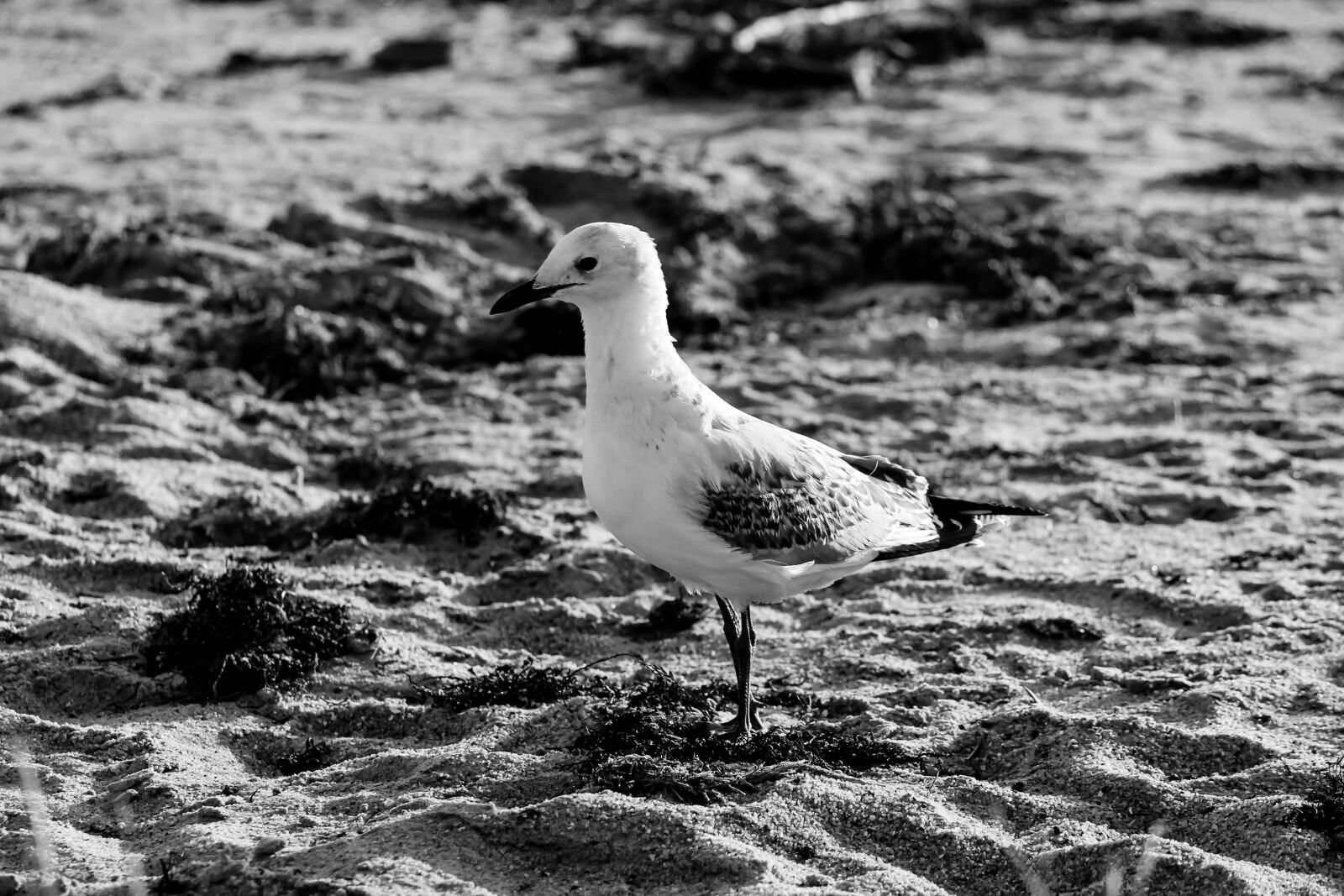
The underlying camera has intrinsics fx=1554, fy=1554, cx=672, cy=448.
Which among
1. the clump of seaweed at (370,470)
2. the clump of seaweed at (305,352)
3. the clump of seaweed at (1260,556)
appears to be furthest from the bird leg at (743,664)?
the clump of seaweed at (305,352)

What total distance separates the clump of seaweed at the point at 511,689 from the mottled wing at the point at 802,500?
752 mm

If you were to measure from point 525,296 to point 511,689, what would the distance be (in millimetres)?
1229

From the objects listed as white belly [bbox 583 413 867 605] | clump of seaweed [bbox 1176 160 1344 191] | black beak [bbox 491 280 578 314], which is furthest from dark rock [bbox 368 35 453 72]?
white belly [bbox 583 413 867 605]

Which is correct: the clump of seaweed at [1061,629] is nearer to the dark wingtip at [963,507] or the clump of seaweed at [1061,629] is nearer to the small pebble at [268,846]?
the dark wingtip at [963,507]

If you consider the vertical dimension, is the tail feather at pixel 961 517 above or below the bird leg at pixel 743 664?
above

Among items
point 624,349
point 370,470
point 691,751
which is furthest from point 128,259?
point 691,751

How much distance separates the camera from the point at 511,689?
16.0ft

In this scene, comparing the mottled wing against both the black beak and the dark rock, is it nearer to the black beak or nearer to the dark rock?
the black beak

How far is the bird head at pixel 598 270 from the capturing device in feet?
15.1

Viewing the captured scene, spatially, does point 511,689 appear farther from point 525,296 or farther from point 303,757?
point 525,296

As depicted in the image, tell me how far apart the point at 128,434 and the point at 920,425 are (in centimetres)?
357

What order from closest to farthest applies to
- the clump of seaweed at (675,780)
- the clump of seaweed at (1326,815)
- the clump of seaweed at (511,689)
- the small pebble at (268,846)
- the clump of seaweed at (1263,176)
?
1. the small pebble at (268,846)
2. the clump of seaweed at (1326,815)
3. the clump of seaweed at (675,780)
4. the clump of seaweed at (511,689)
5. the clump of seaweed at (1263,176)

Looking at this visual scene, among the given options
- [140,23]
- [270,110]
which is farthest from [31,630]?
[140,23]

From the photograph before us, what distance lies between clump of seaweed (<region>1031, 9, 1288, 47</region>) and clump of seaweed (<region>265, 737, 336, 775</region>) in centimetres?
1161
